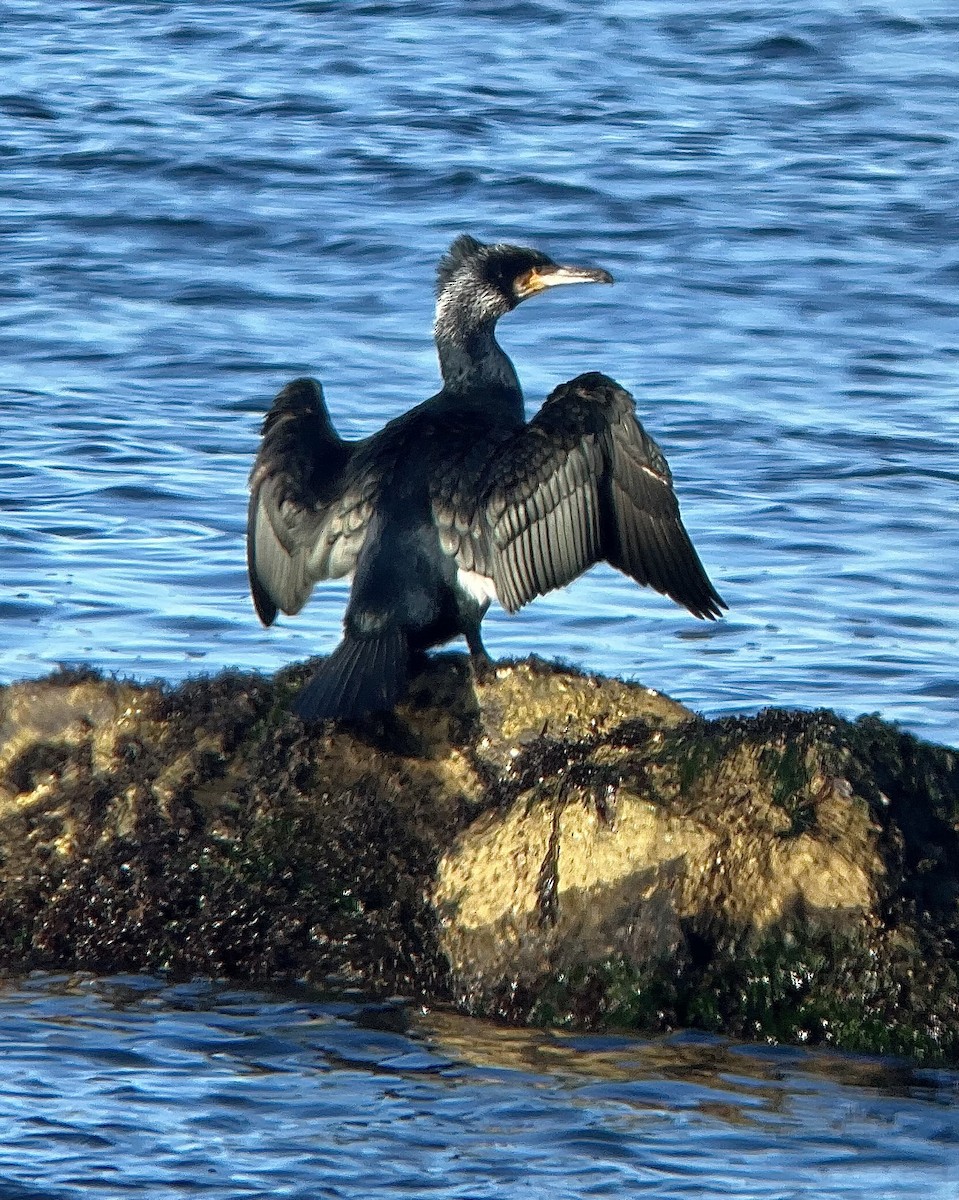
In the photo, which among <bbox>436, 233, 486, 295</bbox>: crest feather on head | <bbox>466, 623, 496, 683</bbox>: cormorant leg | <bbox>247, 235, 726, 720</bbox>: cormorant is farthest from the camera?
<bbox>436, 233, 486, 295</bbox>: crest feather on head

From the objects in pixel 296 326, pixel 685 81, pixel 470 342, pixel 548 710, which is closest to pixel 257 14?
pixel 685 81

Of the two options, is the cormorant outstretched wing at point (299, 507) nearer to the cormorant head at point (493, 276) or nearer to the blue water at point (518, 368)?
the cormorant head at point (493, 276)

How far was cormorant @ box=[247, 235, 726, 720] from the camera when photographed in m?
5.93

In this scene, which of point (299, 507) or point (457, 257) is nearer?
point (299, 507)

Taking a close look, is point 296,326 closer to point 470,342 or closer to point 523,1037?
point 470,342

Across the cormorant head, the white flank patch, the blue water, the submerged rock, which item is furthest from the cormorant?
the blue water

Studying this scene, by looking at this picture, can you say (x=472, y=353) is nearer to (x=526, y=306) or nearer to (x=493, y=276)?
(x=493, y=276)

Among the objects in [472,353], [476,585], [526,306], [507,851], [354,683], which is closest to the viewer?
[507,851]

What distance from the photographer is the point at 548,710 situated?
18.2ft

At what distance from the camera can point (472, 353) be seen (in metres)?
6.80

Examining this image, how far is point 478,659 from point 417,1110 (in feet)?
4.40

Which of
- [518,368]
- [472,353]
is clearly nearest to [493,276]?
[472,353]

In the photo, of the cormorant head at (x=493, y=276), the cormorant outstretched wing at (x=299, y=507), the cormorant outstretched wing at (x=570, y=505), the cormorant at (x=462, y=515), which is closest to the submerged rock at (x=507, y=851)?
the cormorant at (x=462, y=515)

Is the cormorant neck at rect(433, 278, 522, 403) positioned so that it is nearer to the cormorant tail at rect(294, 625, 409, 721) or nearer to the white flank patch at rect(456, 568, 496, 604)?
the white flank patch at rect(456, 568, 496, 604)
